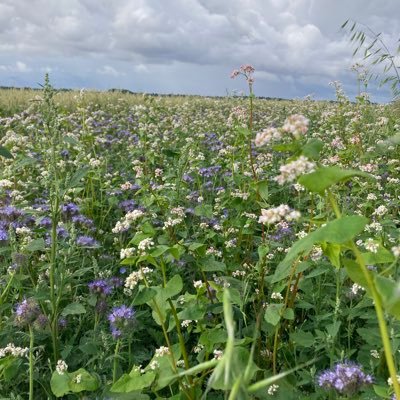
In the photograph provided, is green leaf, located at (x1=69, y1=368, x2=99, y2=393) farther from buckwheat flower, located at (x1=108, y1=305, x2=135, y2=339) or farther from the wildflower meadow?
buckwheat flower, located at (x1=108, y1=305, x2=135, y2=339)

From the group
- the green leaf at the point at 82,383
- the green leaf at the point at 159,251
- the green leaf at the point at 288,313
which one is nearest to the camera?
the green leaf at the point at 159,251

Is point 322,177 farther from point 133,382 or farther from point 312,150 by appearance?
point 133,382

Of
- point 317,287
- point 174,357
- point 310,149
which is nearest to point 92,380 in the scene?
point 174,357

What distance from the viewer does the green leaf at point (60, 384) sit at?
6.43 feet

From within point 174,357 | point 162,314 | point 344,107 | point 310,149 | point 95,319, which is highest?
point 344,107

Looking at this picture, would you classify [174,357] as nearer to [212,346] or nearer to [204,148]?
[212,346]

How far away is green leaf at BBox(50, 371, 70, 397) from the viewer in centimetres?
196

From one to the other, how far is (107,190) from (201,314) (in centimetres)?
292

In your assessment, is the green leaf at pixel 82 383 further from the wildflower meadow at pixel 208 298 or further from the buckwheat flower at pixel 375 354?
the buckwheat flower at pixel 375 354

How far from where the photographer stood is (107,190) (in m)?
4.71

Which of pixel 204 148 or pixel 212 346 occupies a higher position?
pixel 204 148

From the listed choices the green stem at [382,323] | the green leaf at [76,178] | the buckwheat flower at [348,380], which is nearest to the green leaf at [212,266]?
the green leaf at [76,178]

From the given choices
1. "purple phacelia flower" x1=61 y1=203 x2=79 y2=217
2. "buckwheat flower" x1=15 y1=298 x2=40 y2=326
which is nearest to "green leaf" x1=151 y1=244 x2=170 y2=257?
"buckwheat flower" x1=15 y1=298 x2=40 y2=326

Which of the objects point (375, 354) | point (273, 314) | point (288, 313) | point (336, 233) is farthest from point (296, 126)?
point (375, 354)
